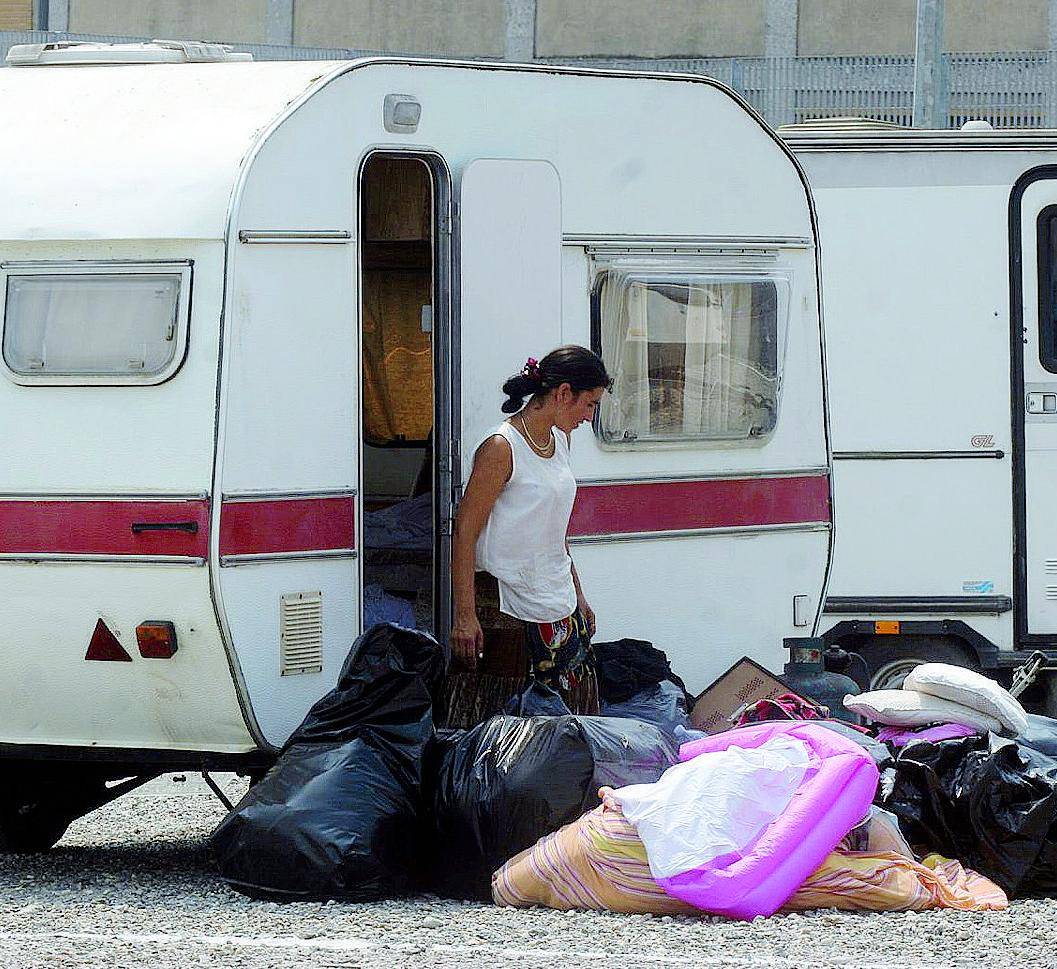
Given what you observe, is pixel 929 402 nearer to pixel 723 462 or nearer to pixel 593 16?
pixel 723 462

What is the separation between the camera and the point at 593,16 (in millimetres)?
25453

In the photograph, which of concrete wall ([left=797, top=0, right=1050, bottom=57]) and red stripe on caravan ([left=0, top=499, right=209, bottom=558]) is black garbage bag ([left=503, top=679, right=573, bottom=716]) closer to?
red stripe on caravan ([left=0, top=499, right=209, bottom=558])

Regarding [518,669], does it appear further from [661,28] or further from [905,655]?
[661,28]

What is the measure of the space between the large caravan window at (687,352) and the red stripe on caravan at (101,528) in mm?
1669

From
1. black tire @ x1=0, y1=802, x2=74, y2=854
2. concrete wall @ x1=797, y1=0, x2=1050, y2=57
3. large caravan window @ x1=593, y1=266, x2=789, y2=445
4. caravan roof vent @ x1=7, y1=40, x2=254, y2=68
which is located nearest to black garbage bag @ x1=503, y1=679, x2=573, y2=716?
large caravan window @ x1=593, y1=266, x2=789, y2=445

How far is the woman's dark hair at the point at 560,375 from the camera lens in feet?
20.9

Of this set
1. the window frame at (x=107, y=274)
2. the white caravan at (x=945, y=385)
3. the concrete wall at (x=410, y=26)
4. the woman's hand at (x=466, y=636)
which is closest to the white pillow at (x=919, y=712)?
the woman's hand at (x=466, y=636)

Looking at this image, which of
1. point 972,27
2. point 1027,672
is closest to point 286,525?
point 1027,672

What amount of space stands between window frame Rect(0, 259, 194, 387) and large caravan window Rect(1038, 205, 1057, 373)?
16.1ft

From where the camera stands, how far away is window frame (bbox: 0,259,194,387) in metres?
6.05

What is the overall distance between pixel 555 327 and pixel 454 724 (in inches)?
57.0

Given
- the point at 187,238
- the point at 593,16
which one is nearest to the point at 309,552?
the point at 187,238

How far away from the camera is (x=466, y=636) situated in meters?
6.33

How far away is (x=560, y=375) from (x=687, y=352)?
3.14 feet
